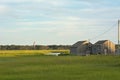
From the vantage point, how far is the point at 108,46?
13788 cm

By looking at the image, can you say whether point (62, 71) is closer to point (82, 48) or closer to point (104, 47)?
point (104, 47)

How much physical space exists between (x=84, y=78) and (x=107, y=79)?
2.24 meters

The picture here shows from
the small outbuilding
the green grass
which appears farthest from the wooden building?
the green grass

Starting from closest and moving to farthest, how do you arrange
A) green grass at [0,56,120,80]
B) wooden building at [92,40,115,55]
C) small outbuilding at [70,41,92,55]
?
green grass at [0,56,120,80], wooden building at [92,40,115,55], small outbuilding at [70,41,92,55]

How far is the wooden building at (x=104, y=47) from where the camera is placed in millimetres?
136750

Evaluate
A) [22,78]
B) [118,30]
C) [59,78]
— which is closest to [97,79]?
[59,78]

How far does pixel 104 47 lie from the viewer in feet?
450

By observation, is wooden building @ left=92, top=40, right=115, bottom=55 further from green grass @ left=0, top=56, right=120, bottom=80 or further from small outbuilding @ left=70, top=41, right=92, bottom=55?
green grass @ left=0, top=56, right=120, bottom=80

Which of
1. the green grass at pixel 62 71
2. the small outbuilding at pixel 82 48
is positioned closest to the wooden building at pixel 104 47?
the small outbuilding at pixel 82 48

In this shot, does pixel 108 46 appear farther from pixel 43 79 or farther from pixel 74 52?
pixel 43 79

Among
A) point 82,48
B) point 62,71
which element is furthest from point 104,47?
point 62,71

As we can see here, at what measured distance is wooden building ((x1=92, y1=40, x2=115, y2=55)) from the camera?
137 metres

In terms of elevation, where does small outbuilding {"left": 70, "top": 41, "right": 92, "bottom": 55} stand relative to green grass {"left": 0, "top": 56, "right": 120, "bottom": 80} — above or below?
above

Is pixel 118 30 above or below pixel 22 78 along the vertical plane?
above
